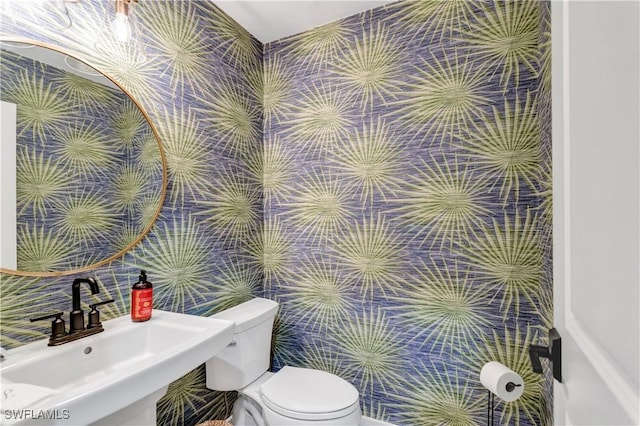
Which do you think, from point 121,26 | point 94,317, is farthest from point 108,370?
point 121,26

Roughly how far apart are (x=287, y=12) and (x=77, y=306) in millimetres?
1870

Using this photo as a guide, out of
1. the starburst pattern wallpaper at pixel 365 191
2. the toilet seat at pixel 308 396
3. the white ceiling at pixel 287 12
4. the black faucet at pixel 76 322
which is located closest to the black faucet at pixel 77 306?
the black faucet at pixel 76 322

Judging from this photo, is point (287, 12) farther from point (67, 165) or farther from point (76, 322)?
point (76, 322)

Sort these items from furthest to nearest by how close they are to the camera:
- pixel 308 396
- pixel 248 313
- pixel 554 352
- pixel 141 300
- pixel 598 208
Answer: pixel 248 313, pixel 308 396, pixel 141 300, pixel 554 352, pixel 598 208

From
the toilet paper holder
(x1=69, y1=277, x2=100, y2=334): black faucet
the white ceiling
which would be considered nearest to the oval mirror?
(x1=69, y1=277, x2=100, y2=334): black faucet

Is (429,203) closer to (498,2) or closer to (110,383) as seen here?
(498,2)

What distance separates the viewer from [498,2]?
166 cm

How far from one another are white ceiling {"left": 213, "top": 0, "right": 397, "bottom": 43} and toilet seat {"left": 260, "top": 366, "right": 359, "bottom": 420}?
214 centimetres


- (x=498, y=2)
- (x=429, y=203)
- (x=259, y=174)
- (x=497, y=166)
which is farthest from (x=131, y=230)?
(x=498, y=2)

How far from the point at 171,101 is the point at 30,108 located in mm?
600

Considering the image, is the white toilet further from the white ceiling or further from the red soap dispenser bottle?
the white ceiling

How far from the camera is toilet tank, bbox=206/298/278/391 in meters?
1.67

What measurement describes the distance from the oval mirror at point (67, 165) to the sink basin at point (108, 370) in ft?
0.95

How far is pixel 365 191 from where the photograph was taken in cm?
195
